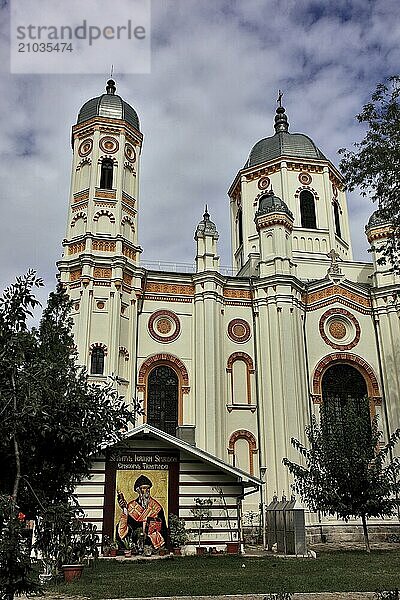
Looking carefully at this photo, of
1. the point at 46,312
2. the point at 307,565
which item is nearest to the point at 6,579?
the point at 307,565

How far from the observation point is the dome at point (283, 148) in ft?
132

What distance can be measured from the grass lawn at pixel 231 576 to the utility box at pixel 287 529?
2.07 metres

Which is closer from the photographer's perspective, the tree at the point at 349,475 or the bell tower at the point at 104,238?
the tree at the point at 349,475

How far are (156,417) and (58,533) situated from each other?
2344cm

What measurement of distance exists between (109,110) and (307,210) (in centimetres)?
1395

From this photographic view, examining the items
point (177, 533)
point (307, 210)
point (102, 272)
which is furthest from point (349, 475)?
point (307, 210)

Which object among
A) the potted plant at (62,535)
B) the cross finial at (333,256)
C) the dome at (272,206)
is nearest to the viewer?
the potted plant at (62,535)

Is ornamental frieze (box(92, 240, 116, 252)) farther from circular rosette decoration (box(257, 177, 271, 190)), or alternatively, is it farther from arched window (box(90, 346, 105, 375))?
circular rosette decoration (box(257, 177, 271, 190))

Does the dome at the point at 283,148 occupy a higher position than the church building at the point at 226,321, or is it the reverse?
the dome at the point at 283,148

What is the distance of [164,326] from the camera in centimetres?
3206

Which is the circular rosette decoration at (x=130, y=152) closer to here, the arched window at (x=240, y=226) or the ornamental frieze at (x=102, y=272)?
the ornamental frieze at (x=102, y=272)

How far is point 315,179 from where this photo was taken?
39.5 m

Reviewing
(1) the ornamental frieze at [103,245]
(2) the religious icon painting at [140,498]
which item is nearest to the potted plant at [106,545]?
(2) the religious icon painting at [140,498]

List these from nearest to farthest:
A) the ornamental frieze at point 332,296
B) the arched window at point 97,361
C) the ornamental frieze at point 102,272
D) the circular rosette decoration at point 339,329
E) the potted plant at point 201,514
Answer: the potted plant at point 201,514 < the arched window at point 97,361 < the ornamental frieze at point 102,272 < the circular rosette decoration at point 339,329 < the ornamental frieze at point 332,296
